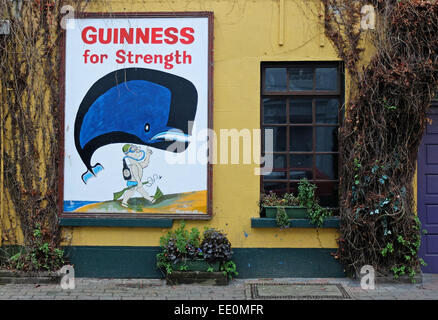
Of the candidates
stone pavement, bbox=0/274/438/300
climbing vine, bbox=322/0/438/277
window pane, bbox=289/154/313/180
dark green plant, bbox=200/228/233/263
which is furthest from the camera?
window pane, bbox=289/154/313/180

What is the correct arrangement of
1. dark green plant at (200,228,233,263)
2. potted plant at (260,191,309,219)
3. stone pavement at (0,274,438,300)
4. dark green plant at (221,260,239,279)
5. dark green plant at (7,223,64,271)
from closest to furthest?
stone pavement at (0,274,438,300) < dark green plant at (200,228,233,263) < dark green plant at (221,260,239,279) < dark green plant at (7,223,64,271) < potted plant at (260,191,309,219)

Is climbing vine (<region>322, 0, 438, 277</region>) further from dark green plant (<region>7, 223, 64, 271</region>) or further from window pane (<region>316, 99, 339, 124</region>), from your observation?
dark green plant (<region>7, 223, 64, 271</region>)

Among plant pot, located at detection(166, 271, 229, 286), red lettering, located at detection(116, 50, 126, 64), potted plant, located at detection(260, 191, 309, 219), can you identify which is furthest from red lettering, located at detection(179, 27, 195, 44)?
plant pot, located at detection(166, 271, 229, 286)

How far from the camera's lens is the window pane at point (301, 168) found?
22.7 ft

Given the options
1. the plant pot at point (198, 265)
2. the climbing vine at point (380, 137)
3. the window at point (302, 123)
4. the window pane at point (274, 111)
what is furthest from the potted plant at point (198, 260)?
the window pane at point (274, 111)

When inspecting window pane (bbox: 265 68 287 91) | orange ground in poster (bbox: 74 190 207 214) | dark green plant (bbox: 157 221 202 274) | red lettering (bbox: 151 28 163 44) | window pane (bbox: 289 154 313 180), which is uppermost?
red lettering (bbox: 151 28 163 44)

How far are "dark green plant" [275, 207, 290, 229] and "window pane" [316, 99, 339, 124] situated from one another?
148 centimetres

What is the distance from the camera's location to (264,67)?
22.7 ft

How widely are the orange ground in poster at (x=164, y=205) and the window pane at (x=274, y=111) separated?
1.47 metres

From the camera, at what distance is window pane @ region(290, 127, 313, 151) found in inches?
273

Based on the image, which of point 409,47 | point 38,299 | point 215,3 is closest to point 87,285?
point 38,299

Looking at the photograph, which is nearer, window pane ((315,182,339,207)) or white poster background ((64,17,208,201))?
white poster background ((64,17,208,201))

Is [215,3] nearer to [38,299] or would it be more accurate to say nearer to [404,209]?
[404,209]

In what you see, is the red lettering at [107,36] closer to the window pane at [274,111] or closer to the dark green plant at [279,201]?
the window pane at [274,111]
